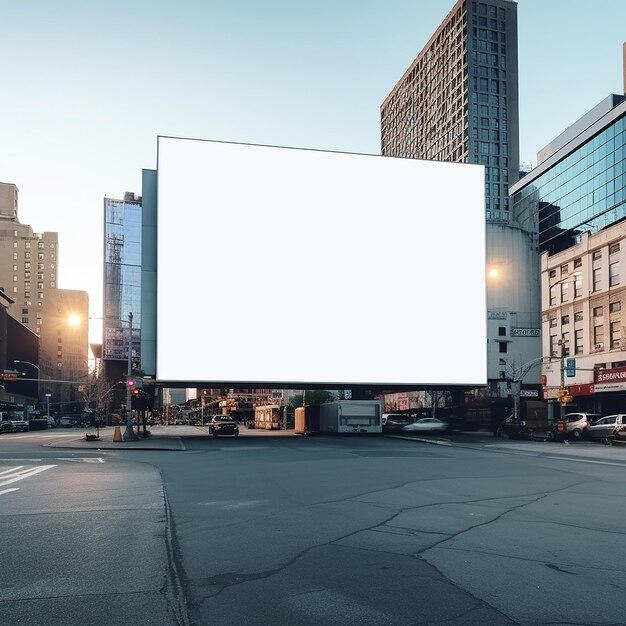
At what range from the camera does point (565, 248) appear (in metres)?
75.9

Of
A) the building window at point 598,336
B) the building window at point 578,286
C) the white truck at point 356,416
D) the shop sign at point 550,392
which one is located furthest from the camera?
the shop sign at point 550,392

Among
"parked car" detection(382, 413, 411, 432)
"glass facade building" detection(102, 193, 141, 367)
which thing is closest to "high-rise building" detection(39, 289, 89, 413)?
"glass facade building" detection(102, 193, 141, 367)

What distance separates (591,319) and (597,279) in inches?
149

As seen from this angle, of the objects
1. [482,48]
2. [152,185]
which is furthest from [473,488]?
[482,48]

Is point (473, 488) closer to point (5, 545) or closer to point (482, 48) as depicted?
point (5, 545)

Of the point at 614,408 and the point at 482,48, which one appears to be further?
the point at 482,48

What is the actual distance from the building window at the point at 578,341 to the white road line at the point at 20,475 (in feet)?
183

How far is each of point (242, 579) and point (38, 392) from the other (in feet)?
515

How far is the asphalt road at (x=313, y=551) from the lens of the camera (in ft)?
19.5

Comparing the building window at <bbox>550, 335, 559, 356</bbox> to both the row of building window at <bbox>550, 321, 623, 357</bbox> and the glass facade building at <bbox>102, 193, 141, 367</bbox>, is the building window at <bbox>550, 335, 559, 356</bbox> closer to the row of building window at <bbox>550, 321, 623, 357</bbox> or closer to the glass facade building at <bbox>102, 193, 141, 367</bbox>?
the row of building window at <bbox>550, 321, 623, 357</bbox>

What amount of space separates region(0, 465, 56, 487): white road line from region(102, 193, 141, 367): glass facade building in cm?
15036

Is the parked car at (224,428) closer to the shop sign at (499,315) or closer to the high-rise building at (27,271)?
the shop sign at (499,315)

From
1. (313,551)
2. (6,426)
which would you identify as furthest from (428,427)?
(313,551)

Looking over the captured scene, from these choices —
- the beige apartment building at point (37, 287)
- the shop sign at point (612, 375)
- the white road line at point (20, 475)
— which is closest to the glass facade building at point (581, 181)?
the shop sign at point (612, 375)
